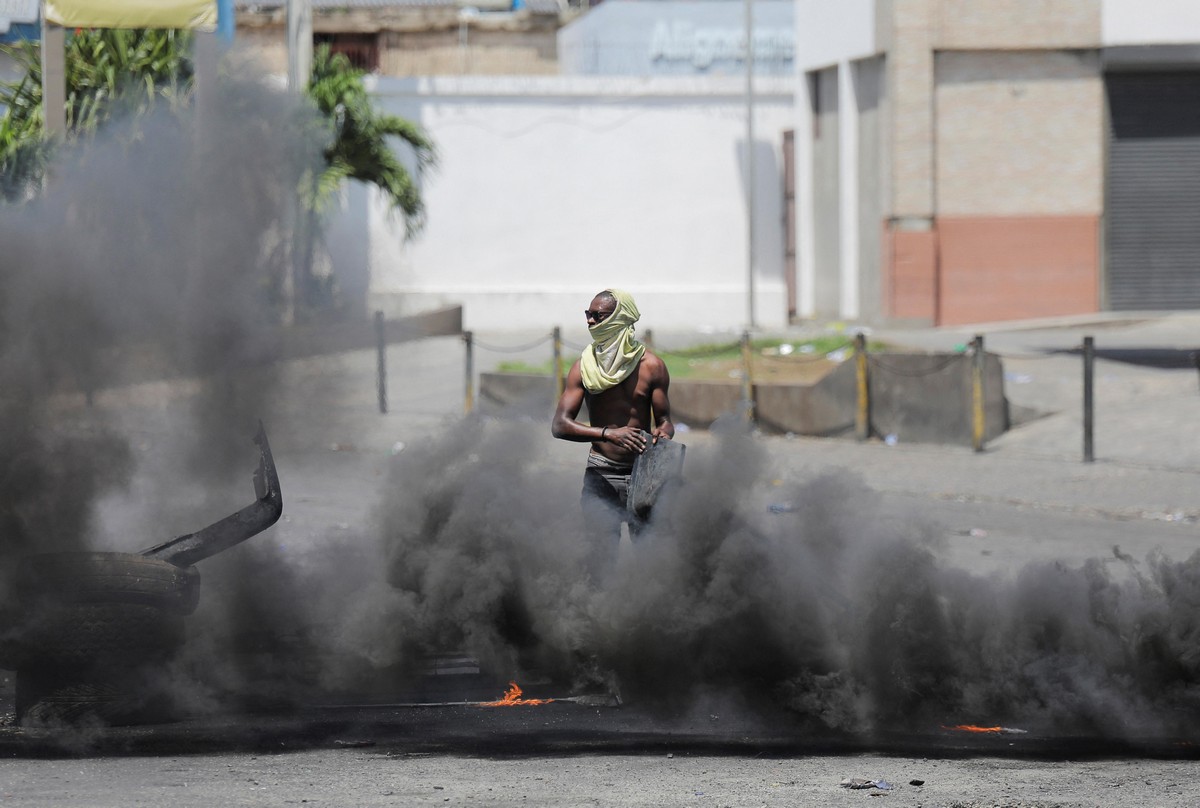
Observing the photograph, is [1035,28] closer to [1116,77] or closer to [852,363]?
[1116,77]

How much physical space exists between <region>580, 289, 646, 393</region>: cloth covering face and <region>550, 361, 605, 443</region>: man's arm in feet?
0.27

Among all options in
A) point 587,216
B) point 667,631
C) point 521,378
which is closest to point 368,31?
point 587,216

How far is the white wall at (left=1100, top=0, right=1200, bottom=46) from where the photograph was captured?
25734mm

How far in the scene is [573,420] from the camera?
6.96m

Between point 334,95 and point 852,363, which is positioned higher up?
point 334,95

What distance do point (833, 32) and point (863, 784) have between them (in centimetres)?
2400

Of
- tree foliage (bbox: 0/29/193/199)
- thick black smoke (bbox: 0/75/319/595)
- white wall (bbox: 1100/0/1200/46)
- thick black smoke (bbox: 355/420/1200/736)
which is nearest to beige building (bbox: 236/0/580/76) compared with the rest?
white wall (bbox: 1100/0/1200/46)

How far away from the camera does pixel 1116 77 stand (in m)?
26.4

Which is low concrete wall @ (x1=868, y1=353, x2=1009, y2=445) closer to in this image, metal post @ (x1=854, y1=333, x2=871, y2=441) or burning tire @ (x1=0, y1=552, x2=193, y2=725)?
metal post @ (x1=854, y1=333, x2=871, y2=441)

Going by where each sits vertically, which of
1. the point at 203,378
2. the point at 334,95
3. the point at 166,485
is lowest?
the point at 166,485

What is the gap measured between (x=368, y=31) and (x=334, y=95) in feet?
48.9

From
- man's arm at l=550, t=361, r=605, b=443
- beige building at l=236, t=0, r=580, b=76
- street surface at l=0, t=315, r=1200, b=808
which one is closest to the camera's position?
street surface at l=0, t=315, r=1200, b=808

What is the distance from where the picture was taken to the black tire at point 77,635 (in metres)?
5.89

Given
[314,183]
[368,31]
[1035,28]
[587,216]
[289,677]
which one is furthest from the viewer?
[368,31]
